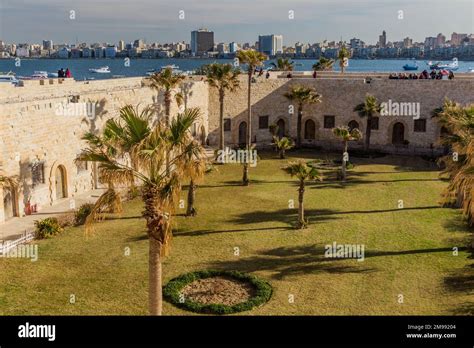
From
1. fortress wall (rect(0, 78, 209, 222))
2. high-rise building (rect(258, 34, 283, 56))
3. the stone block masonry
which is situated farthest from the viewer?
high-rise building (rect(258, 34, 283, 56))

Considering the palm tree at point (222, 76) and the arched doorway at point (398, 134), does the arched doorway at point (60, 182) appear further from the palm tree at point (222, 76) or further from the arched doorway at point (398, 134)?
the arched doorway at point (398, 134)

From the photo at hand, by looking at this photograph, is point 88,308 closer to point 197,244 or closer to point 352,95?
point 197,244

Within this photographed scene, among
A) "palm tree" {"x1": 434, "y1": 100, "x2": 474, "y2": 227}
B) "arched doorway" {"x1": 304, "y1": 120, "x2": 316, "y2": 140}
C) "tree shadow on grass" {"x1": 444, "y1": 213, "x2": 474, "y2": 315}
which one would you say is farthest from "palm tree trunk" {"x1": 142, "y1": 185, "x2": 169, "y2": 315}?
"arched doorway" {"x1": 304, "y1": 120, "x2": 316, "y2": 140}

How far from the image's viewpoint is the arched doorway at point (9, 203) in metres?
22.2

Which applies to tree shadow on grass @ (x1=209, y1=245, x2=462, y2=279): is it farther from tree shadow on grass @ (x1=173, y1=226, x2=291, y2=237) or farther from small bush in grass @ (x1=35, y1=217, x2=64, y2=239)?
small bush in grass @ (x1=35, y1=217, x2=64, y2=239)

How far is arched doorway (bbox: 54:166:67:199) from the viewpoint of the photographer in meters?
25.8

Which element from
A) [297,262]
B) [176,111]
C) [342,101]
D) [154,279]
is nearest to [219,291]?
[297,262]

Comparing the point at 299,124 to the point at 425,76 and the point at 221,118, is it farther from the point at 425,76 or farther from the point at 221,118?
the point at 425,76

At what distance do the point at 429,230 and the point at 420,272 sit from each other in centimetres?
491

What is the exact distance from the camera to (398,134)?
4175 centimetres

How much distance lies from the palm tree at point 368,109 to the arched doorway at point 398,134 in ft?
10.6

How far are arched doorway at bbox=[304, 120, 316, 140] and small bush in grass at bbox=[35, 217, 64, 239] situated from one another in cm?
2711

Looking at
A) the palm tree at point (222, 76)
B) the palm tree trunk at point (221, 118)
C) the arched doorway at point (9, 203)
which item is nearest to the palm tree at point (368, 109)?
the palm tree at point (222, 76)

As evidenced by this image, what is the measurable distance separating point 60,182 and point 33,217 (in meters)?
3.41
